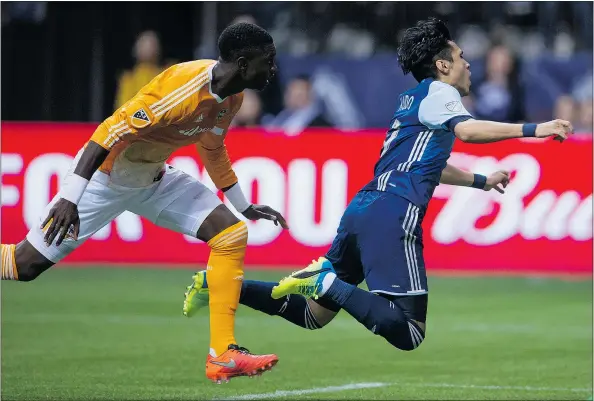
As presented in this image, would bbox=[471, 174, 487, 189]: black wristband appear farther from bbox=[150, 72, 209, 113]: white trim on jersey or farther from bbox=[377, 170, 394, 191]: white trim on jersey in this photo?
bbox=[150, 72, 209, 113]: white trim on jersey

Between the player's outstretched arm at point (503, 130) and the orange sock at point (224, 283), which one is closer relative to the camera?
the player's outstretched arm at point (503, 130)

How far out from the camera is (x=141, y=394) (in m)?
9.00

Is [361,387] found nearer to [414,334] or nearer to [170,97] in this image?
[414,334]

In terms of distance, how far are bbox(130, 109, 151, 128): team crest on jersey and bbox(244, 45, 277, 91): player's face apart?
2.18 ft

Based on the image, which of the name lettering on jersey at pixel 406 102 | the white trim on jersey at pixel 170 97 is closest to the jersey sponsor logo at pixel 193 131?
the white trim on jersey at pixel 170 97

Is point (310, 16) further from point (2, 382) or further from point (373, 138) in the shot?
point (2, 382)

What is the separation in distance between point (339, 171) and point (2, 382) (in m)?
7.68

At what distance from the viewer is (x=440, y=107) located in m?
7.73

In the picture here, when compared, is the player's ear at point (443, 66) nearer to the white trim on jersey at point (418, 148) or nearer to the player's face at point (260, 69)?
the white trim on jersey at point (418, 148)

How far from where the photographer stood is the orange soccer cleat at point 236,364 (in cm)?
792

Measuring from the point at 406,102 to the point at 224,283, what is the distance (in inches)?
65.9

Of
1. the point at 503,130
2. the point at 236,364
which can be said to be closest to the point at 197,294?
the point at 236,364

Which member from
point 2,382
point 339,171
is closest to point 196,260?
point 339,171

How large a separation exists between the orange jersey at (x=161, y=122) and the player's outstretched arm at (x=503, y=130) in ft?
5.39
